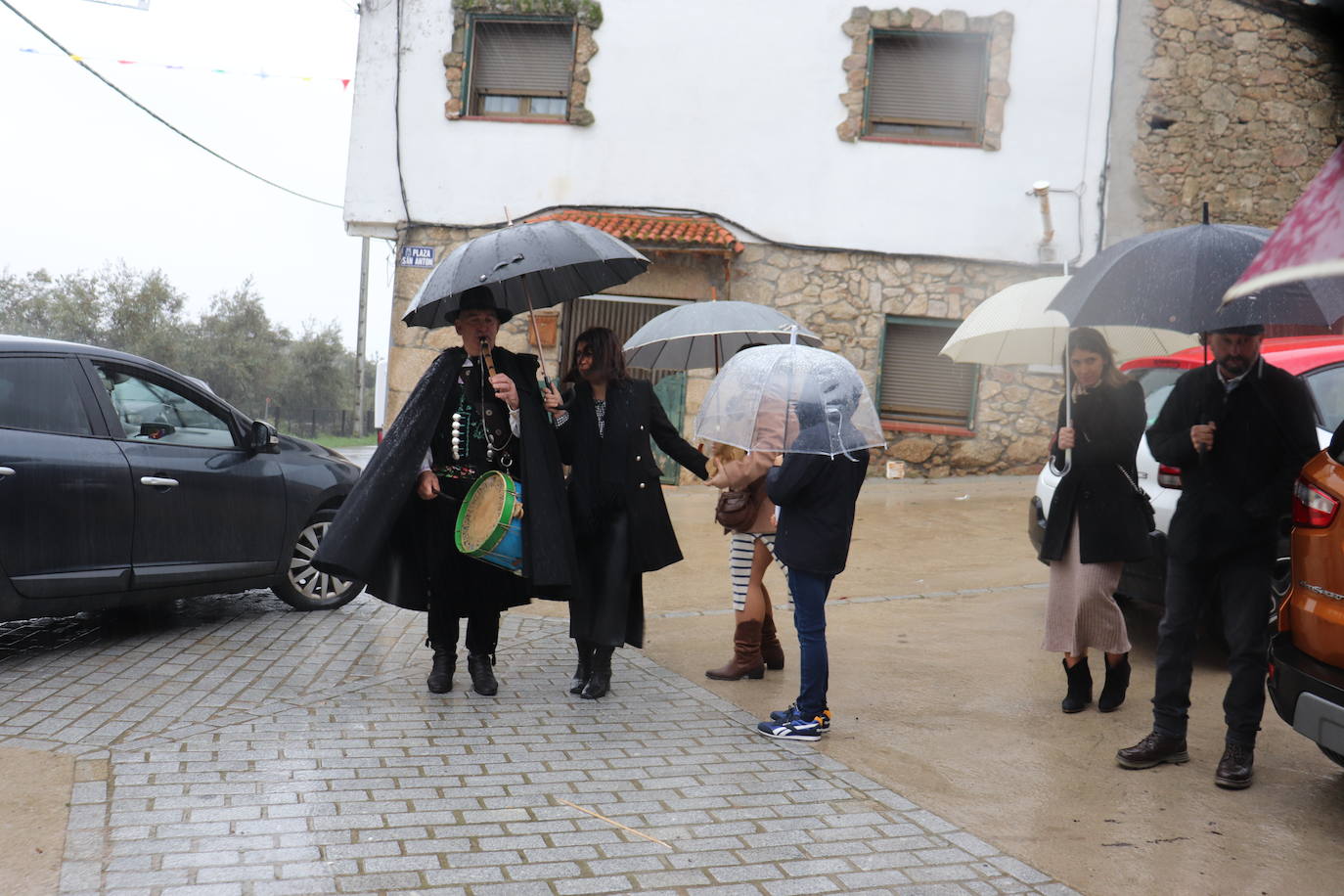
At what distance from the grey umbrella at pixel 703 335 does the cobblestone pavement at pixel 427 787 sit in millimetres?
1770

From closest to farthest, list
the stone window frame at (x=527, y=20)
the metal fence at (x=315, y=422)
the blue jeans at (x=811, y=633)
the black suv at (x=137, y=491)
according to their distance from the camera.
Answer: the blue jeans at (x=811, y=633), the black suv at (x=137, y=491), the stone window frame at (x=527, y=20), the metal fence at (x=315, y=422)

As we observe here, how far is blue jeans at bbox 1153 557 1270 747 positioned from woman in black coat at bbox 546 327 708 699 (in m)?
2.08

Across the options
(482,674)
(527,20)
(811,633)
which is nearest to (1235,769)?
(811,633)

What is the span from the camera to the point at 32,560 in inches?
222

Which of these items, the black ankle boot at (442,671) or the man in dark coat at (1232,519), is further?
the black ankle boot at (442,671)

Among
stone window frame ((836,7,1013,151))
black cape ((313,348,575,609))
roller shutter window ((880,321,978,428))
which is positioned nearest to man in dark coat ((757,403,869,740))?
black cape ((313,348,575,609))

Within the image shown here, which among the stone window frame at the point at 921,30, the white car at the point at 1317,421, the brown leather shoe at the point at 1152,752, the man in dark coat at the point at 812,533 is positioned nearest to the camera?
the brown leather shoe at the point at 1152,752

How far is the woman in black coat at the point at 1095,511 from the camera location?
5332 mm

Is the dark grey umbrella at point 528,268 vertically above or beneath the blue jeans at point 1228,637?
above

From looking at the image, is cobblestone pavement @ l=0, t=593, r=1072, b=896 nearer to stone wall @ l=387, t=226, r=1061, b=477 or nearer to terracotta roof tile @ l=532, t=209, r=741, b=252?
terracotta roof tile @ l=532, t=209, r=741, b=252

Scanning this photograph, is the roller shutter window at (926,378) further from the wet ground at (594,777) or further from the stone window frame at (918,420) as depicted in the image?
the wet ground at (594,777)

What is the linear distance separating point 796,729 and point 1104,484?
5.91ft

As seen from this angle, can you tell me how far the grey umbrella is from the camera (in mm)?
6375

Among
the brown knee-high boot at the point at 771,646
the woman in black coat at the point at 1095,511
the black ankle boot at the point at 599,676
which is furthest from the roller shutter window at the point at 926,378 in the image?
the black ankle boot at the point at 599,676
